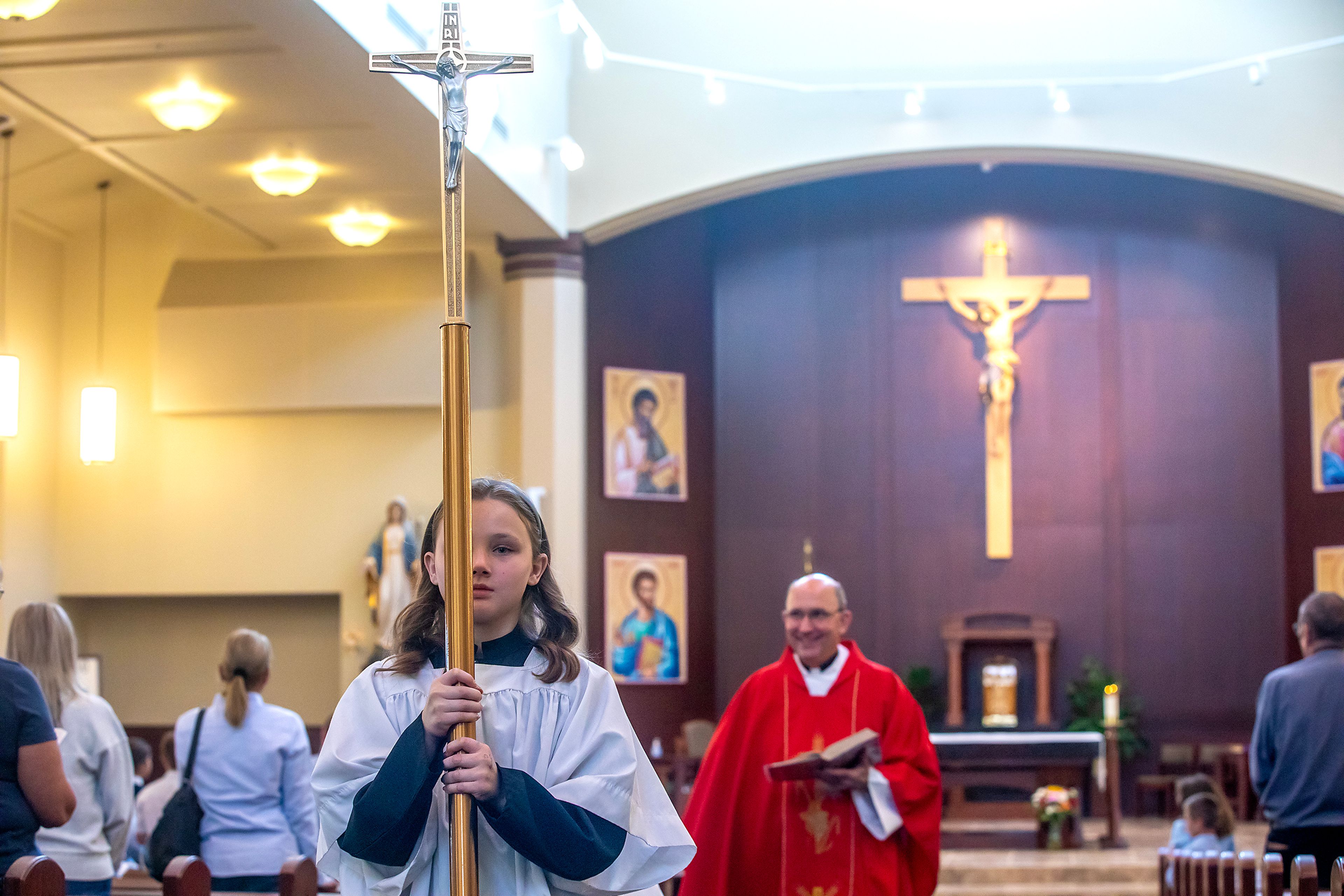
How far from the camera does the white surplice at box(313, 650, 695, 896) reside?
222cm

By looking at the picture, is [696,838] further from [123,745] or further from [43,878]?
[43,878]

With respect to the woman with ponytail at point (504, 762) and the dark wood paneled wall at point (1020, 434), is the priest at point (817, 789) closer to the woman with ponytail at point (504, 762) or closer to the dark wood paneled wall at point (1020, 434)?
the woman with ponytail at point (504, 762)

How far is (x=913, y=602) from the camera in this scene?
12930 millimetres

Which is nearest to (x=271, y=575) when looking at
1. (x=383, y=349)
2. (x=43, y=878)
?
(x=383, y=349)

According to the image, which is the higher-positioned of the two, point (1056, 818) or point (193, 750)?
point (193, 750)

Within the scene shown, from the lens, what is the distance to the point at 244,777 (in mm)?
4914

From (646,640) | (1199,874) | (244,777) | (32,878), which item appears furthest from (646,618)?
(32,878)

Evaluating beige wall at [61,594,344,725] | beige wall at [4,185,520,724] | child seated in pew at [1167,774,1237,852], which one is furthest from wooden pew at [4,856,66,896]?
Answer: beige wall at [61,594,344,725]

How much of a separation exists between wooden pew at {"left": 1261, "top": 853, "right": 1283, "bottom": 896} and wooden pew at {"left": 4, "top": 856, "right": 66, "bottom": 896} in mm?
2749

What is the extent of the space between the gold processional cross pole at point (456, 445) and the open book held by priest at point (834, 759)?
2792mm

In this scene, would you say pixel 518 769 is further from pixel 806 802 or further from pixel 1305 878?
pixel 806 802

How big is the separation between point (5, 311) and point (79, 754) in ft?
23.2

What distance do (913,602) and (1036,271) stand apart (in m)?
3.02

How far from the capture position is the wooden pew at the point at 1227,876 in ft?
14.2
